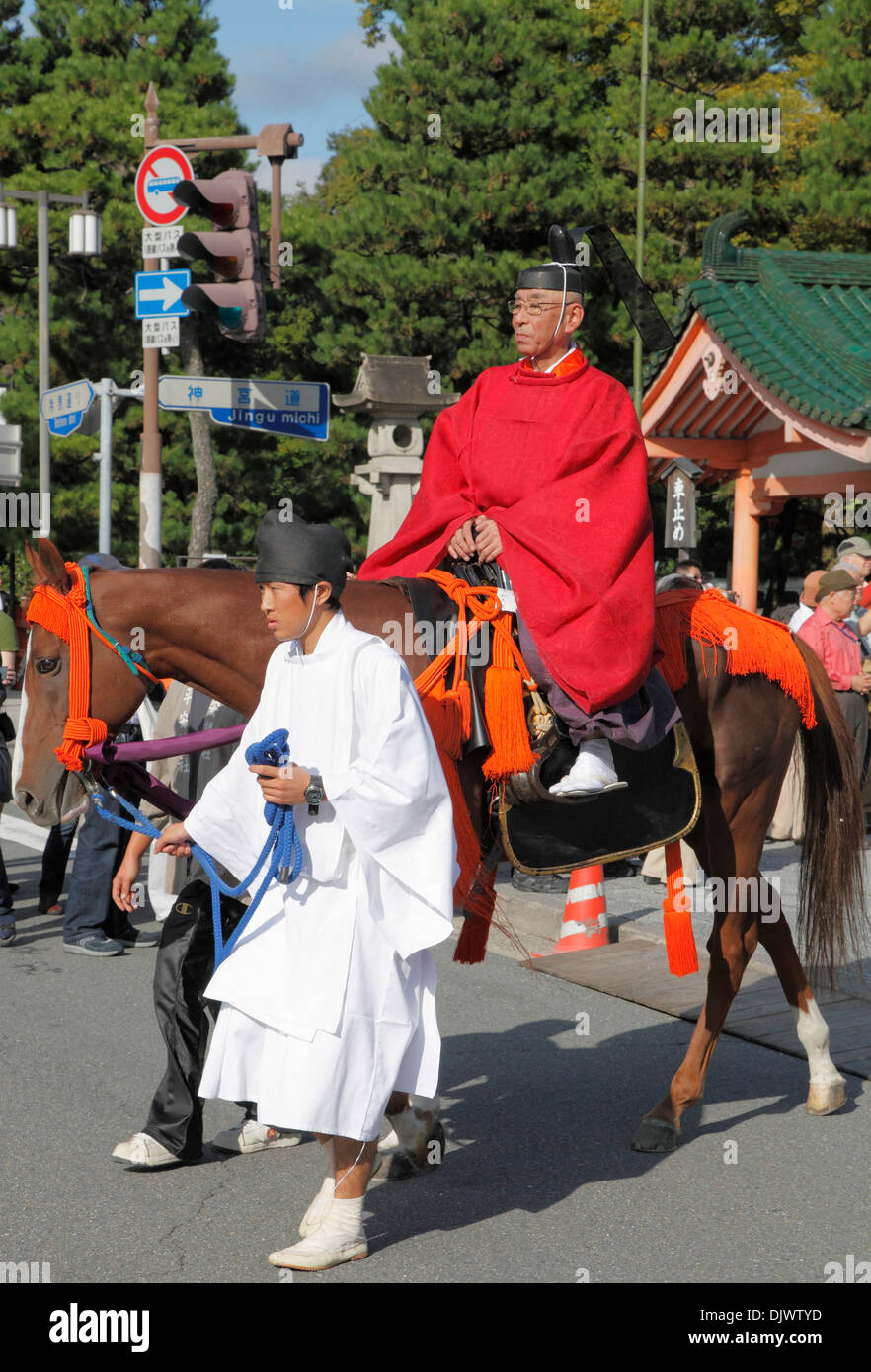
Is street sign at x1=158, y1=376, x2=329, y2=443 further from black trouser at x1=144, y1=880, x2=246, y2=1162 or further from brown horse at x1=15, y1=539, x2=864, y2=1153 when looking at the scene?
black trouser at x1=144, y1=880, x2=246, y2=1162

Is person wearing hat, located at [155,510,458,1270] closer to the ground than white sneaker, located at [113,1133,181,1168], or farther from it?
farther from it

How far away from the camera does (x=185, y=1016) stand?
4488 millimetres

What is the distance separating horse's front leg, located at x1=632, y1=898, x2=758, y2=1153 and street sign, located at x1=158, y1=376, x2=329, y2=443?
17.0 feet

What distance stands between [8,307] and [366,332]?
6.76m

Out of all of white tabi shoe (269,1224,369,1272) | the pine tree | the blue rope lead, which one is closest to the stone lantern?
the blue rope lead

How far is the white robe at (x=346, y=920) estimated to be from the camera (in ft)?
12.0

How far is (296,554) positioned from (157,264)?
311 inches

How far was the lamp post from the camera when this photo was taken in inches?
928

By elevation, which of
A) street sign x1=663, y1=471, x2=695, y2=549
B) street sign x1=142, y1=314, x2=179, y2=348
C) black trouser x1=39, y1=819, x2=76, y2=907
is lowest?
black trouser x1=39, y1=819, x2=76, y2=907

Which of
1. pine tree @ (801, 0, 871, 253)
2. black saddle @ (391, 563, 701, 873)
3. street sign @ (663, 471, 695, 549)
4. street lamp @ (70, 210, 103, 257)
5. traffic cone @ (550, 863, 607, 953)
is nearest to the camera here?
black saddle @ (391, 563, 701, 873)

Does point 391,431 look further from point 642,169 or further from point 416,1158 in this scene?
point 642,169

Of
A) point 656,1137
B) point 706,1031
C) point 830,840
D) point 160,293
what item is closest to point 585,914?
point 830,840
